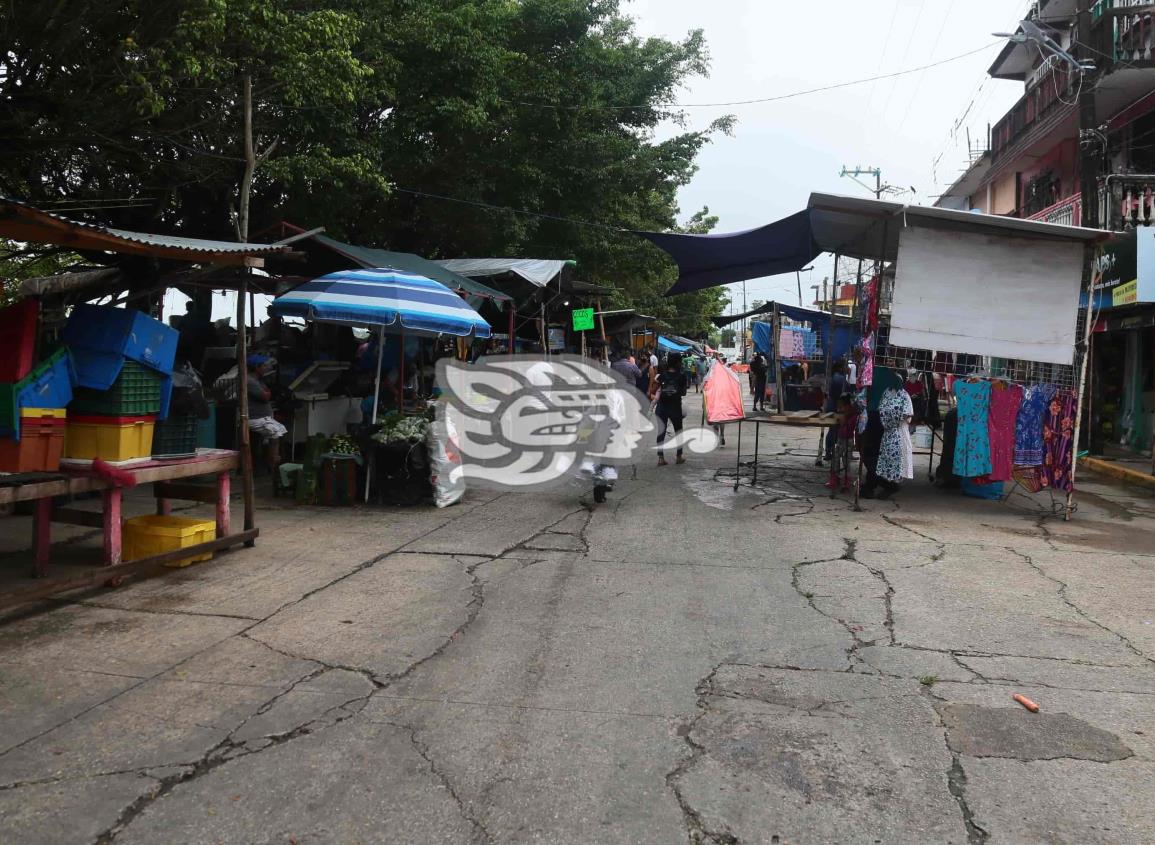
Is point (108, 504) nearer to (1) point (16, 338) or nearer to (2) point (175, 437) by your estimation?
(2) point (175, 437)

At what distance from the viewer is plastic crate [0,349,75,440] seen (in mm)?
5277

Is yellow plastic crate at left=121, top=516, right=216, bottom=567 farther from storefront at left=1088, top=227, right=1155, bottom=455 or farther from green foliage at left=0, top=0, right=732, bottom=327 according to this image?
storefront at left=1088, top=227, right=1155, bottom=455

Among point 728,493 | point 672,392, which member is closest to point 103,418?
point 728,493

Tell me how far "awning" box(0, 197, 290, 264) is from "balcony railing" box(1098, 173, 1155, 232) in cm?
1448

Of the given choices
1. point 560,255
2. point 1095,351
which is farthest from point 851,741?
point 560,255

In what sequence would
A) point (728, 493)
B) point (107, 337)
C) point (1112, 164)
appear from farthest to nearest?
point (1112, 164), point (728, 493), point (107, 337)

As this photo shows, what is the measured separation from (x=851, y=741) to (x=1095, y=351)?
16.2 meters

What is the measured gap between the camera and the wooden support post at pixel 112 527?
5910mm

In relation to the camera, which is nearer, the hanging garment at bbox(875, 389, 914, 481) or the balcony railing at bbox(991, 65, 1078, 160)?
the hanging garment at bbox(875, 389, 914, 481)

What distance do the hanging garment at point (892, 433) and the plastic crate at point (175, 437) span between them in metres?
7.57

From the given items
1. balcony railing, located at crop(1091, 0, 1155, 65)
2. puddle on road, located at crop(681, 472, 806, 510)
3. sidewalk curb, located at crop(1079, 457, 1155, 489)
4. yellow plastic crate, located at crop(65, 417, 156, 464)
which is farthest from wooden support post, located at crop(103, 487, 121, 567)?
balcony railing, located at crop(1091, 0, 1155, 65)

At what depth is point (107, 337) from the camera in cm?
585

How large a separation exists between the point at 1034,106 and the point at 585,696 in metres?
26.0

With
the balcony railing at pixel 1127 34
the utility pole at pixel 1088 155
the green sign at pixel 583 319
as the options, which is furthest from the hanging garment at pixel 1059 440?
the balcony railing at pixel 1127 34
